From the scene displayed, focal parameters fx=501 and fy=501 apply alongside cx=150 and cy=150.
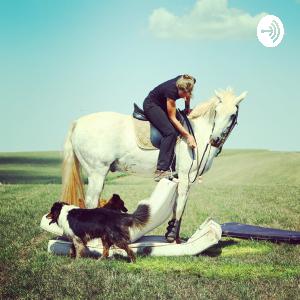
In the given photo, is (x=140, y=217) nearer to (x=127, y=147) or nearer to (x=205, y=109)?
(x=127, y=147)

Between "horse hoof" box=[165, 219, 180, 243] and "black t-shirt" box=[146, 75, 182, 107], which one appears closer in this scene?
"black t-shirt" box=[146, 75, 182, 107]

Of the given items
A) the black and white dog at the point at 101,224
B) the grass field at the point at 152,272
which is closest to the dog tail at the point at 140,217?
the black and white dog at the point at 101,224

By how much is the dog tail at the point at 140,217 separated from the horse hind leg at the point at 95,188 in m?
1.32

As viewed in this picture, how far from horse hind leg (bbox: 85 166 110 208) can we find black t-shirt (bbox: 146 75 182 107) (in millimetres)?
1752

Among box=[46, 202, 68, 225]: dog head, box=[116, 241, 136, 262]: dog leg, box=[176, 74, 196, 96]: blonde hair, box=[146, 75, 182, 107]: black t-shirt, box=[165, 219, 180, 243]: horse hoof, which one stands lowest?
box=[165, 219, 180, 243]: horse hoof

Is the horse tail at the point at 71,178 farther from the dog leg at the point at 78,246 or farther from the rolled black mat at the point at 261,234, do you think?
the rolled black mat at the point at 261,234

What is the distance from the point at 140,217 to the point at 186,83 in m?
2.86

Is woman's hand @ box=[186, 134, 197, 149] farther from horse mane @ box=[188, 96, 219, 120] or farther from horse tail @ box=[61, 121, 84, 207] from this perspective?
horse tail @ box=[61, 121, 84, 207]

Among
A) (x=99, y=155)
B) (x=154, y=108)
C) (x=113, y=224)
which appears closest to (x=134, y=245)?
(x=113, y=224)

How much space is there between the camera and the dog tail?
9219 mm

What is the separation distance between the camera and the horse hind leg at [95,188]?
34.5ft

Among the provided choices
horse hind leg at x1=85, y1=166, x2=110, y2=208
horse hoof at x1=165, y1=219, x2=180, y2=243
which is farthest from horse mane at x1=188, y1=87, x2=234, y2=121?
horse hoof at x1=165, y1=219, x2=180, y2=243

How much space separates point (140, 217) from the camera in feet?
30.8

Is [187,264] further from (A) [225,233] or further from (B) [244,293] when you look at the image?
(A) [225,233]
